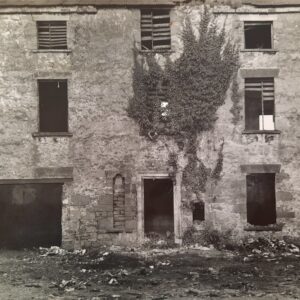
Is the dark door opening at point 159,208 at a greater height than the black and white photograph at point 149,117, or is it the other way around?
the black and white photograph at point 149,117

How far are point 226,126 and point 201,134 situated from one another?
0.98m

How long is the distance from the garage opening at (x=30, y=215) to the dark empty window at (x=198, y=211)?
5.25m

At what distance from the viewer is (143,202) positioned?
16.8 m

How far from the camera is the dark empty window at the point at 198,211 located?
16.6 m

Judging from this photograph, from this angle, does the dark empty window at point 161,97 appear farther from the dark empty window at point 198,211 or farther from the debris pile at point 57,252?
the debris pile at point 57,252

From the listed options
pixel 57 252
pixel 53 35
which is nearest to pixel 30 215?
pixel 57 252

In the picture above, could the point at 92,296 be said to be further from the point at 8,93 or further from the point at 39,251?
the point at 8,93

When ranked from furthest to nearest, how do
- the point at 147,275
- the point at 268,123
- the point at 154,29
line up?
the point at 268,123, the point at 154,29, the point at 147,275

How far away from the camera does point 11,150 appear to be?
16.6 meters

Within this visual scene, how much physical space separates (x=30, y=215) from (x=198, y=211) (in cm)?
655

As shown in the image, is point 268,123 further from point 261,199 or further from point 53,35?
point 53,35

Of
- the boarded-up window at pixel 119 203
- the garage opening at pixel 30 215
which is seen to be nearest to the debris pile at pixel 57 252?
the garage opening at pixel 30 215

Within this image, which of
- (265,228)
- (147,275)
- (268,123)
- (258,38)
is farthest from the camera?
(258,38)

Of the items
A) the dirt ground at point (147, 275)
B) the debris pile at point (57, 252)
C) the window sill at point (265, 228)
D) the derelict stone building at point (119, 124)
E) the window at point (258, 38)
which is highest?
the window at point (258, 38)
